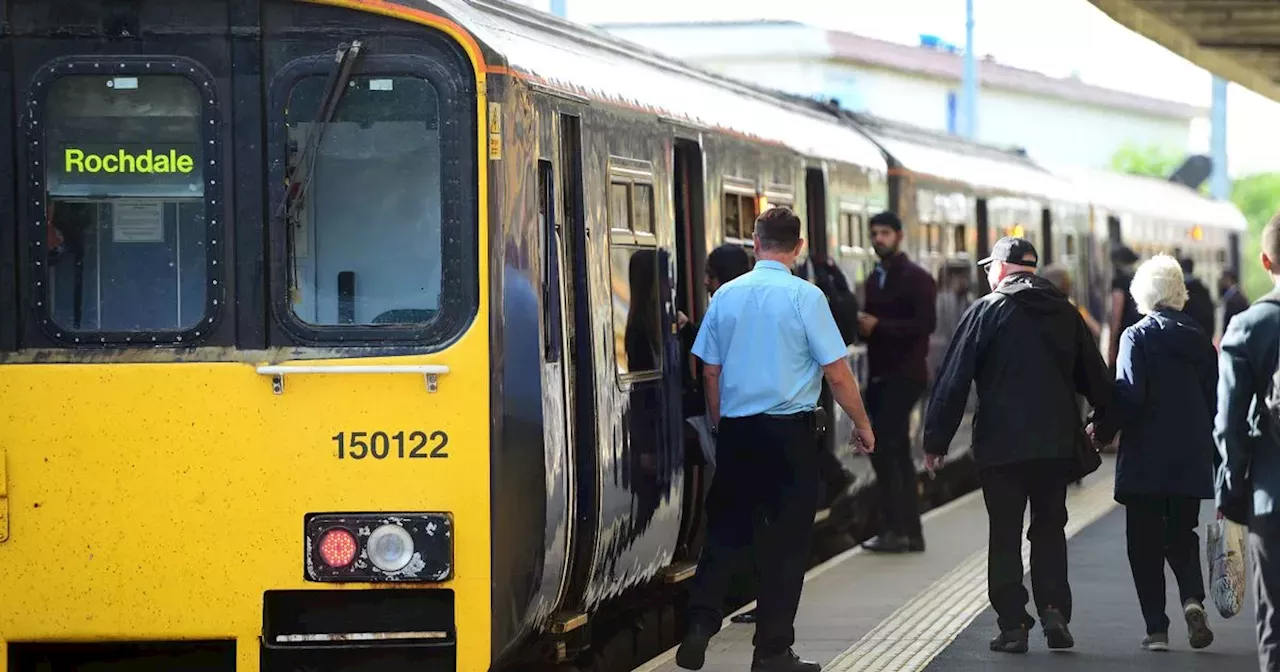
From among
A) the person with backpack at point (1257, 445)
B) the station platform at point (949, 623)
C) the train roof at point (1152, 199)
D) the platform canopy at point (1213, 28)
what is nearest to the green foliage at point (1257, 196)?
the train roof at point (1152, 199)

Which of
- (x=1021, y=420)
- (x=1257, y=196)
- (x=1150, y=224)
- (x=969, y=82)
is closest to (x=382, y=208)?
(x=1021, y=420)

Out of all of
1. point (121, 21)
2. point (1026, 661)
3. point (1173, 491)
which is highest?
point (121, 21)

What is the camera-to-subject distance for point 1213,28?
2614 centimetres

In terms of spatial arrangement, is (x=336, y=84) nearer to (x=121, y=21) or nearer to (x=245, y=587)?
(x=121, y=21)

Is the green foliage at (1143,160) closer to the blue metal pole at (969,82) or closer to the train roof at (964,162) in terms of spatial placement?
the blue metal pole at (969,82)

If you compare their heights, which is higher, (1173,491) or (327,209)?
(327,209)

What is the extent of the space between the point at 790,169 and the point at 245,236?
5.83 metres

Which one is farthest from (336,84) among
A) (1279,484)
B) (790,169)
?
(790,169)

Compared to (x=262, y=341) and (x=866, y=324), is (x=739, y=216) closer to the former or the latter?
(x=866, y=324)

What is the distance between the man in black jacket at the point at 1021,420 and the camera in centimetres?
991

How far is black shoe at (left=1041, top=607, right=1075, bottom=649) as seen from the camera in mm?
10109

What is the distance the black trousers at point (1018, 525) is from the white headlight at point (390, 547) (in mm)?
3086

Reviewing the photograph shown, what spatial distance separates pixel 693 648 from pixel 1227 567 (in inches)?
76.0

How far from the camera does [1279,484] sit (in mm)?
7289
